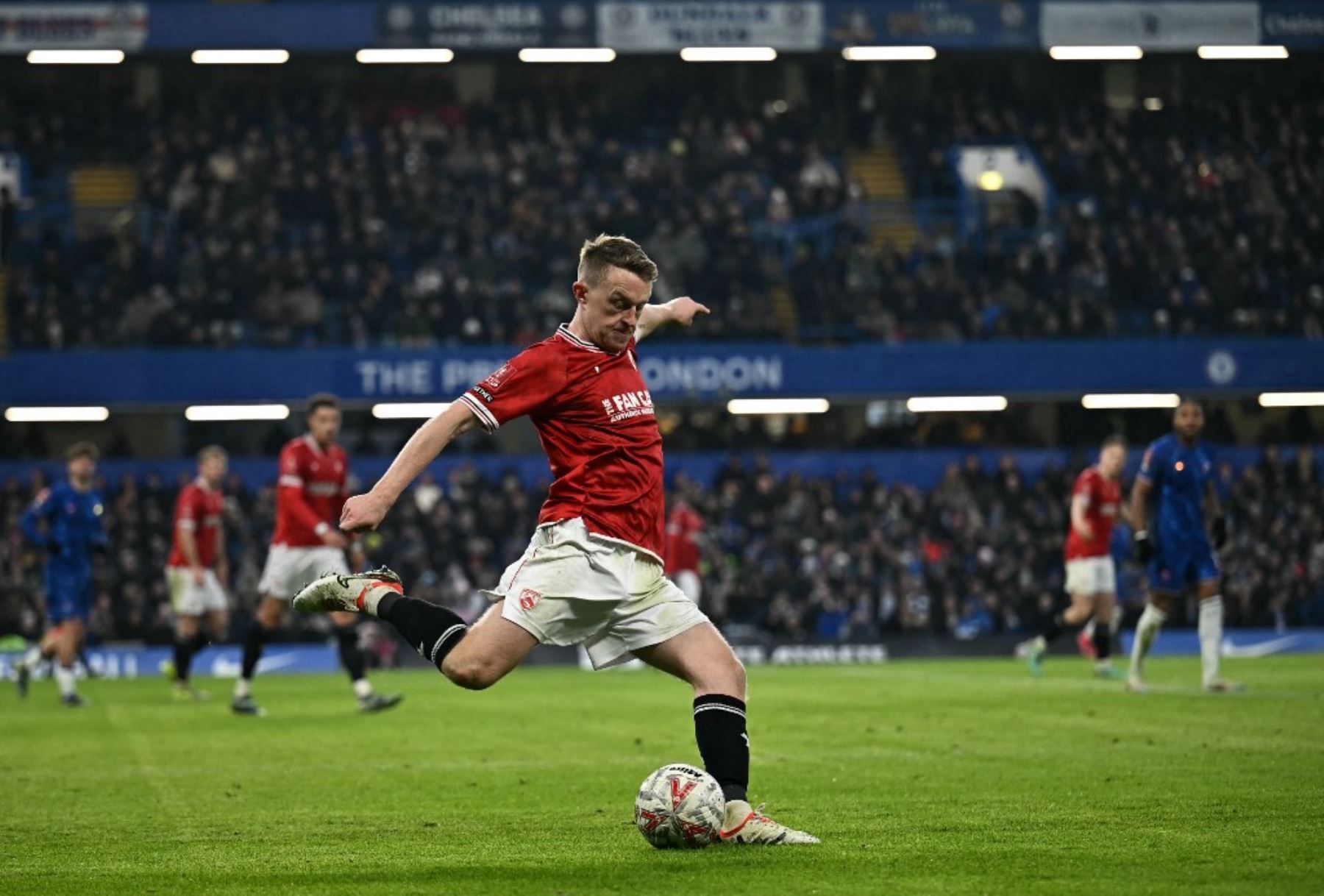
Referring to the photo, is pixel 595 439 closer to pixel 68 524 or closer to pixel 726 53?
pixel 68 524

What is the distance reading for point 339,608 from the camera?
25.5 feet

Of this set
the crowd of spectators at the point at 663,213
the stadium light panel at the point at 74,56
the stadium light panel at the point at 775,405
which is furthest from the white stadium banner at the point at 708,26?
the stadium light panel at the point at 74,56

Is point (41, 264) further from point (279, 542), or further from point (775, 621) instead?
point (279, 542)

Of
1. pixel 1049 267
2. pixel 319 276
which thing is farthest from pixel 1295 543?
pixel 319 276

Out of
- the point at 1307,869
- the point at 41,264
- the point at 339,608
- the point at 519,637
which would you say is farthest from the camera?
the point at 41,264

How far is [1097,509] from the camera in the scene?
2088 cm

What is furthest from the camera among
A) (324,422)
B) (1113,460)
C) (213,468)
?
(1113,460)

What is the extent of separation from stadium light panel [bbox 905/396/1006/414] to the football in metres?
28.7

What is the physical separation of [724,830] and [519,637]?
1.14 metres

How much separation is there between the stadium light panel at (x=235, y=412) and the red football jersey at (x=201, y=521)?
12851mm

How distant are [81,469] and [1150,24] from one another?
26.5 metres

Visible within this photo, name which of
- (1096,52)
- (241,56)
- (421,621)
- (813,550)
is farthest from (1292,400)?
(421,621)

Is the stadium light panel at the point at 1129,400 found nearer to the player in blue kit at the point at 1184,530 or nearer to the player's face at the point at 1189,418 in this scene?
the player in blue kit at the point at 1184,530

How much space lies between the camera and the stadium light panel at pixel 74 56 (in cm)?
3656
